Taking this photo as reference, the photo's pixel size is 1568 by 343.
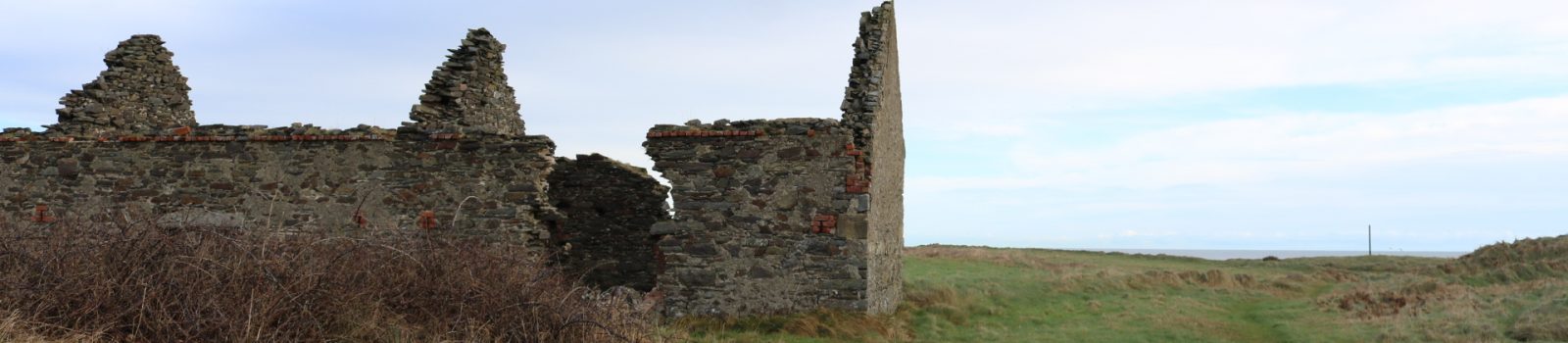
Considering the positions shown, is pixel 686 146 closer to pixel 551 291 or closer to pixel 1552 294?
pixel 551 291

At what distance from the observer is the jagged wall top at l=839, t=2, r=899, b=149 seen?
13.3 metres

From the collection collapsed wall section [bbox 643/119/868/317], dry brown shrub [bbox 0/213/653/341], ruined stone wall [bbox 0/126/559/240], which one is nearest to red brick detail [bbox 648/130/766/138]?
collapsed wall section [bbox 643/119/868/317]

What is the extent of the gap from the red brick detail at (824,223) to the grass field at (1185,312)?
1.03 m

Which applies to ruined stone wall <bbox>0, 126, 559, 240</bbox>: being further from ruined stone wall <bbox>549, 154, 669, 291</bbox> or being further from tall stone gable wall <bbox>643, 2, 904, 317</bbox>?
tall stone gable wall <bbox>643, 2, 904, 317</bbox>

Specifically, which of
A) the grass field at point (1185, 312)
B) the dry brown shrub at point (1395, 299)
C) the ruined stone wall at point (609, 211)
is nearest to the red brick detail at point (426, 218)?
the ruined stone wall at point (609, 211)

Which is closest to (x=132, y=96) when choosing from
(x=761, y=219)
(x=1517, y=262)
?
(x=761, y=219)

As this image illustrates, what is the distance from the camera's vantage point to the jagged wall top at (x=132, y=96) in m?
15.6

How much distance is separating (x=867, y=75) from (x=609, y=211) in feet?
14.5

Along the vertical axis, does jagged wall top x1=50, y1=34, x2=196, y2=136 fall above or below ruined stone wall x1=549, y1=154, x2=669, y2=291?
above

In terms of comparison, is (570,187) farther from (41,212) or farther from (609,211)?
(41,212)

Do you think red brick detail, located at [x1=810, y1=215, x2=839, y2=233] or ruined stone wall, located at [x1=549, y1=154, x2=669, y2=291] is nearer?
red brick detail, located at [x1=810, y1=215, x2=839, y2=233]

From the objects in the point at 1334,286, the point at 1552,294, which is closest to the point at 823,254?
the point at 1552,294

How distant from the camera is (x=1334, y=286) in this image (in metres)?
26.0

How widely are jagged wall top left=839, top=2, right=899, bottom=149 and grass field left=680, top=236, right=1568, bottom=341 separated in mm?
2373
